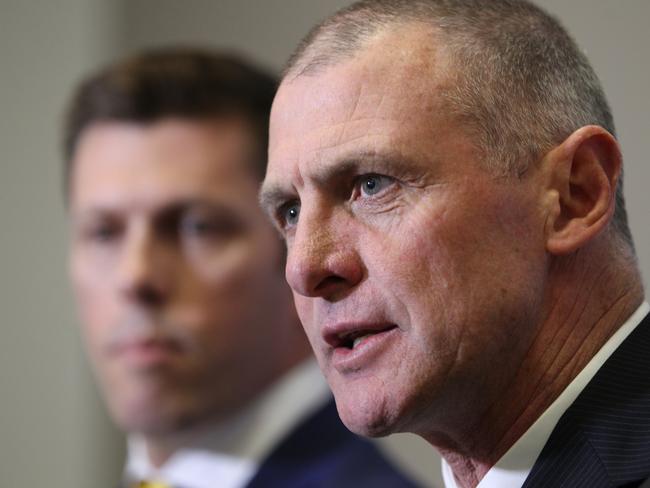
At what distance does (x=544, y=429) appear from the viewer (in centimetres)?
140

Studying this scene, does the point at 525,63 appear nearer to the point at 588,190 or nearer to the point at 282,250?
the point at 588,190

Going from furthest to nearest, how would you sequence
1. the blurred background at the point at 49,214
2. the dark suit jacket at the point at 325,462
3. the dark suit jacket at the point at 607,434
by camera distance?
the blurred background at the point at 49,214 → the dark suit jacket at the point at 325,462 → the dark suit jacket at the point at 607,434

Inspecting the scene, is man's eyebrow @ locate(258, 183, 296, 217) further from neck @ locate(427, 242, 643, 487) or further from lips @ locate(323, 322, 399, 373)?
neck @ locate(427, 242, 643, 487)

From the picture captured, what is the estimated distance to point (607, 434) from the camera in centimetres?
137

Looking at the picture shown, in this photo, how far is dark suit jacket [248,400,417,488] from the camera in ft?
8.33

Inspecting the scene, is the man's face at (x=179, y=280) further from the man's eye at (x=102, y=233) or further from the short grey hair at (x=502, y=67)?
the short grey hair at (x=502, y=67)

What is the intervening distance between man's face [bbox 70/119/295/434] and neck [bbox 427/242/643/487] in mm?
1394

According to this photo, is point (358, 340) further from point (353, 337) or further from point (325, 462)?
point (325, 462)

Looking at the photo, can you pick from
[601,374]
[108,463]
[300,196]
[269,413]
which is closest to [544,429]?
[601,374]

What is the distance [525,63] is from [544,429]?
48 cm

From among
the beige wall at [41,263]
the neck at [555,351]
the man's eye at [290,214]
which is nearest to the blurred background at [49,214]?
the beige wall at [41,263]

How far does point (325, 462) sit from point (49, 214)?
255cm

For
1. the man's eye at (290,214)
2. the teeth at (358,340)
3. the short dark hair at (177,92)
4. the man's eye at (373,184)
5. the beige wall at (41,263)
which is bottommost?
the beige wall at (41,263)

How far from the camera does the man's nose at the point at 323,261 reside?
4.60 feet
